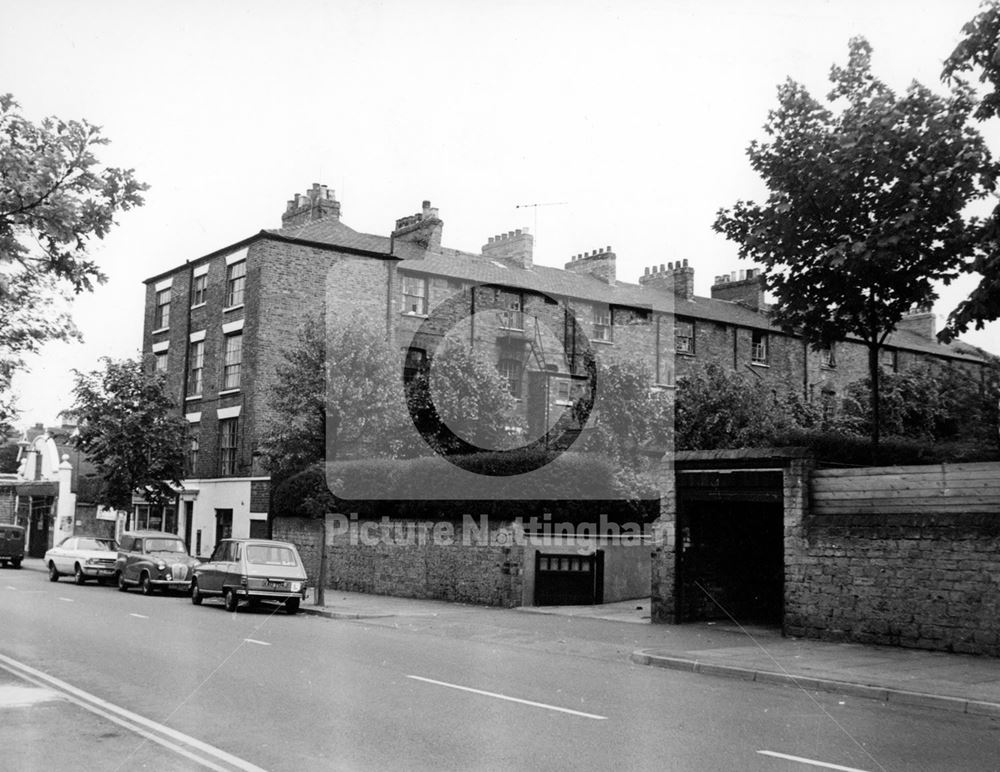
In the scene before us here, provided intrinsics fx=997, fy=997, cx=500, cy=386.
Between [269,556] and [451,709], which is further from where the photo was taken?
[269,556]

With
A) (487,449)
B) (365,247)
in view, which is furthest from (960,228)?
(365,247)

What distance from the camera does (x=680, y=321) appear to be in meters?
44.7

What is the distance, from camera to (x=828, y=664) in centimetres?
1369

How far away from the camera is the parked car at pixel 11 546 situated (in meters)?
40.0

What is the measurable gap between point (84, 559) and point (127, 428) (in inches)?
235

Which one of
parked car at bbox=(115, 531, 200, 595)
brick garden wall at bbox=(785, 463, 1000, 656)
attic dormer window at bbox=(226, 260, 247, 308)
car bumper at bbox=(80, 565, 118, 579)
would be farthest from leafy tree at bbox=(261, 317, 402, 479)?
brick garden wall at bbox=(785, 463, 1000, 656)

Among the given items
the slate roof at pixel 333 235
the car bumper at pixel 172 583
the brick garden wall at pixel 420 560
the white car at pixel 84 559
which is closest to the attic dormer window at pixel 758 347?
the slate roof at pixel 333 235

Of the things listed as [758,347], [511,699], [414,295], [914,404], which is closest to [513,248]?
[414,295]

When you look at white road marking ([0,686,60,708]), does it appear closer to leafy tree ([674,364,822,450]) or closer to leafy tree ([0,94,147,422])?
leafy tree ([0,94,147,422])

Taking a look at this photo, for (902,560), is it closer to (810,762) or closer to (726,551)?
(726,551)

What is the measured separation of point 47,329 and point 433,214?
25619mm

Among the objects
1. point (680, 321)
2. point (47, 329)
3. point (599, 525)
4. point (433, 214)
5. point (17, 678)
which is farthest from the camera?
point (680, 321)

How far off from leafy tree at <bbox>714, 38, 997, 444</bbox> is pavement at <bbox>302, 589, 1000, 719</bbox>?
16.2 ft

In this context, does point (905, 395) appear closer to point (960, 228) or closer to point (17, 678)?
point (960, 228)
